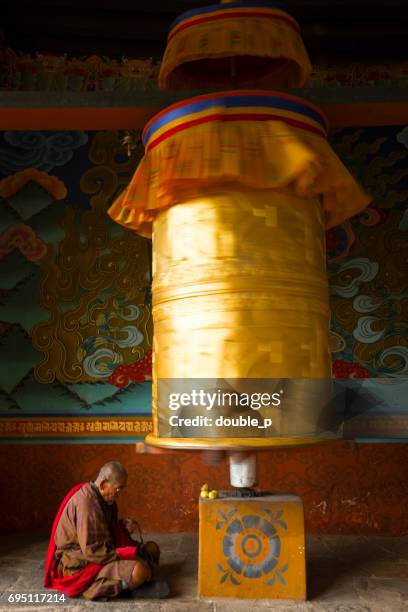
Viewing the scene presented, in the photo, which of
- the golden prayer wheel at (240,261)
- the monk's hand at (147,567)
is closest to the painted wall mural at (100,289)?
the monk's hand at (147,567)

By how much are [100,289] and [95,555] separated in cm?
235

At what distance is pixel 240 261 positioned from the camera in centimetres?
317

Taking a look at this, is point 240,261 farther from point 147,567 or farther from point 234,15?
point 147,567

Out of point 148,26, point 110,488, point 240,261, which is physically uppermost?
point 148,26

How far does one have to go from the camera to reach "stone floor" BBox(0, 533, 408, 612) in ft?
11.4

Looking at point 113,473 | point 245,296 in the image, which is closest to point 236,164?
point 245,296

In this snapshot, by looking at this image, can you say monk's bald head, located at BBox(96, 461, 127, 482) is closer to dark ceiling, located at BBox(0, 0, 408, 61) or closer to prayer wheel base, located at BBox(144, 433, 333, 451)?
prayer wheel base, located at BBox(144, 433, 333, 451)

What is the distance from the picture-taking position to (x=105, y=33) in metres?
5.24

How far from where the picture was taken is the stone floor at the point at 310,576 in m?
3.47

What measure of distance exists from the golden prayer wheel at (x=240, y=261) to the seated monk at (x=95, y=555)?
71 cm

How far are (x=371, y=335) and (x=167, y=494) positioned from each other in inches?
83.2

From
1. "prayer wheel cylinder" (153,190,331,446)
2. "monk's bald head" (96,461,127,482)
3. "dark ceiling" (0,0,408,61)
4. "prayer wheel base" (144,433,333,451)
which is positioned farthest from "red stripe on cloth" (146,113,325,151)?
"dark ceiling" (0,0,408,61)

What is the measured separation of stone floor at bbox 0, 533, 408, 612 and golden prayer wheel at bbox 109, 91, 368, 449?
40.5 inches

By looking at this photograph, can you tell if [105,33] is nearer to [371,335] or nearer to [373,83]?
[373,83]
